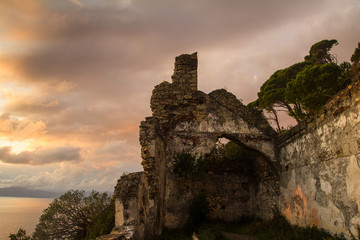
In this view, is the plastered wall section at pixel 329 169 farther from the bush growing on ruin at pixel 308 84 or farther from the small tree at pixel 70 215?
the small tree at pixel 70 215

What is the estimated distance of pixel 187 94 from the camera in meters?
10.6

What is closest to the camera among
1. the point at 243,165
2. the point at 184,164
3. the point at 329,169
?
the point at 329,169

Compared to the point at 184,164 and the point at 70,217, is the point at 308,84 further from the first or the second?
the point at 70,217

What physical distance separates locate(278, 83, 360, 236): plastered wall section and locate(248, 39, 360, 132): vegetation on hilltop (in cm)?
200

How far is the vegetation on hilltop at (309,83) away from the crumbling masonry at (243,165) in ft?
6.22

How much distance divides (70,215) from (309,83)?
1395 centimetres

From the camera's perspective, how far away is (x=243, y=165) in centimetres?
1262

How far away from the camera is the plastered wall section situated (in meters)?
5.11

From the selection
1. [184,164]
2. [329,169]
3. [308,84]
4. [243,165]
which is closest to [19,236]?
[184,164]

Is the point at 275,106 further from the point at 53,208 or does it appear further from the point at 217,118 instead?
the point at 53,208

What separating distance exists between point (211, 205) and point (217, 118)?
440cm

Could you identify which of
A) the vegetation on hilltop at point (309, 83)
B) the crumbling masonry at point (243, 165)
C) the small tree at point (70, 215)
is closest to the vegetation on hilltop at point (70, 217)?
the small tree at point (70, 215)

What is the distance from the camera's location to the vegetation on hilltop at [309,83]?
1334cm

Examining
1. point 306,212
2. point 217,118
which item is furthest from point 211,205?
point 306,212
